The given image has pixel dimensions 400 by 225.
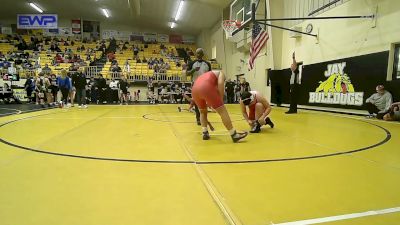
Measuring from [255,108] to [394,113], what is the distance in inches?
177

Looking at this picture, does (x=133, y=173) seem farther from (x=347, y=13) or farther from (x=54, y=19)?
(x=54, y=19)

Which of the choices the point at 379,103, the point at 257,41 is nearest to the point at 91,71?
the point at 257,41

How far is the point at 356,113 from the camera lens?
916 centimetres

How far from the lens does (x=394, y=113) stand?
7102 millimetres

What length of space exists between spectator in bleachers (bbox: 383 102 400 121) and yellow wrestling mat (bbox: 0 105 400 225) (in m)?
4.02

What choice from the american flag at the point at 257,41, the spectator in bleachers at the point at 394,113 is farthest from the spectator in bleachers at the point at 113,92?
the spectator in bleachers at the point at 394,113

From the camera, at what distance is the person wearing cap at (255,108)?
4.80 meters

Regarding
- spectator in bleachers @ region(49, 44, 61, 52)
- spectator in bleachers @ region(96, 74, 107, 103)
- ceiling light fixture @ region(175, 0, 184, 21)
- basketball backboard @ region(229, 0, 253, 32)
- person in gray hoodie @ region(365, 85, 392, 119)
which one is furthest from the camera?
spectator in bleachers @ region(49, 44, 61, 52)

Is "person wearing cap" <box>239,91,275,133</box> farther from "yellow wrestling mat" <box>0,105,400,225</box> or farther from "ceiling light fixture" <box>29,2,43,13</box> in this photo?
"ceiling light fixture" <box>29,2,43,13</box>

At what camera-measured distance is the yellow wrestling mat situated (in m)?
1.59

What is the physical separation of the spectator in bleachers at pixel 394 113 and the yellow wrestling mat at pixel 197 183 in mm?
4019

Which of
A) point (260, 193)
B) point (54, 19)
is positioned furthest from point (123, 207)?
point (54, 19)

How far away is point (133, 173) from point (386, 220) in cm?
182

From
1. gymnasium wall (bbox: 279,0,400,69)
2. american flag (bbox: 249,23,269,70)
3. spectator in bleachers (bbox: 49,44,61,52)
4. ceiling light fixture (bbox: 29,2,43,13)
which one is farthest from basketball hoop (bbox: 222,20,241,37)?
ceiling light fixture (bbox: 29,2,43,13)
